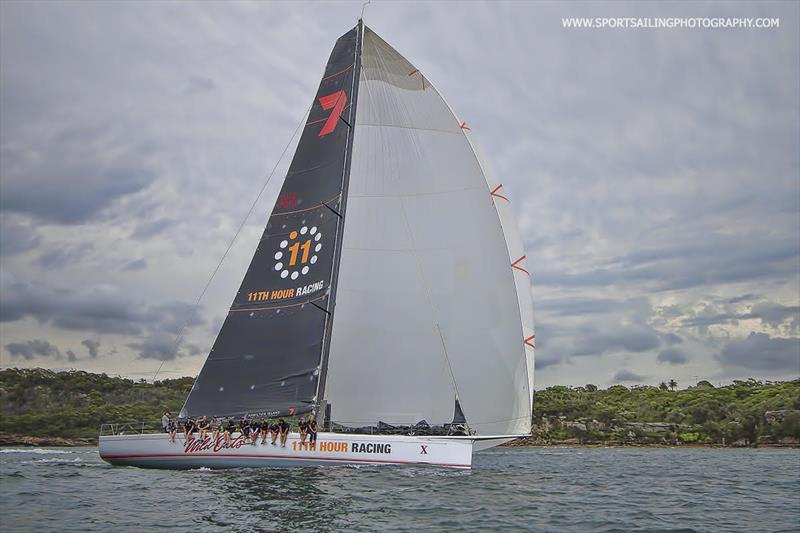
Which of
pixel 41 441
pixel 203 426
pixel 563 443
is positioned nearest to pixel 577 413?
pixel 563 443

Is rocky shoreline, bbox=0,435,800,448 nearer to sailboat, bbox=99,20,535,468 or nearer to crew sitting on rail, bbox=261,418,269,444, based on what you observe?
sailboat, bbox=99,20,535,468

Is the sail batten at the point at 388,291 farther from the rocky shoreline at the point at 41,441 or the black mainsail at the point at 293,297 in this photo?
the rocky shoreline at the point at 41,441

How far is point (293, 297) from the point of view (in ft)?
83.1

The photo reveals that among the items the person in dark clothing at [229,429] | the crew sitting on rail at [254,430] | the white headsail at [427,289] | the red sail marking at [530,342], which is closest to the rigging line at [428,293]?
the white headsail at [427,289]

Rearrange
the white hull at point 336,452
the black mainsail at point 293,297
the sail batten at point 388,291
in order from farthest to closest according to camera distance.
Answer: the sail batten at point 388,291 < the black mainsail at point 293,297 < the white hull at point 336,452

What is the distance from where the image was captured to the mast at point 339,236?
23891 mm

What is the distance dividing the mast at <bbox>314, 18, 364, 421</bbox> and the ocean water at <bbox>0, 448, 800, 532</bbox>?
9.98 feet

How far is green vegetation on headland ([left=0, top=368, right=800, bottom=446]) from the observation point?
64.9 metres

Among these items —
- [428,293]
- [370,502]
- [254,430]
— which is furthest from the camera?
[428,293]

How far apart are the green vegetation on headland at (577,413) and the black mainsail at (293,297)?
39876mm

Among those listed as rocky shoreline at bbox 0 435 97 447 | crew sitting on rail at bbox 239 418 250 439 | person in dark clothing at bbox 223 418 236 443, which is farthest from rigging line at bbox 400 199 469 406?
rocky shoreline at bbox 0 435 97 447

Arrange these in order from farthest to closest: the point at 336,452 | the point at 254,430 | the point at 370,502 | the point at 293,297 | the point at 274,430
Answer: the point at 293,297 < the point at 254,430 < the point at 274,430 < the point at 336,452 < the point at 370,502

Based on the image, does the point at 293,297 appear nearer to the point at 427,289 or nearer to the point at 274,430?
the point at 427,289

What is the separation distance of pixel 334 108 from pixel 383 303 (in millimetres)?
7851
